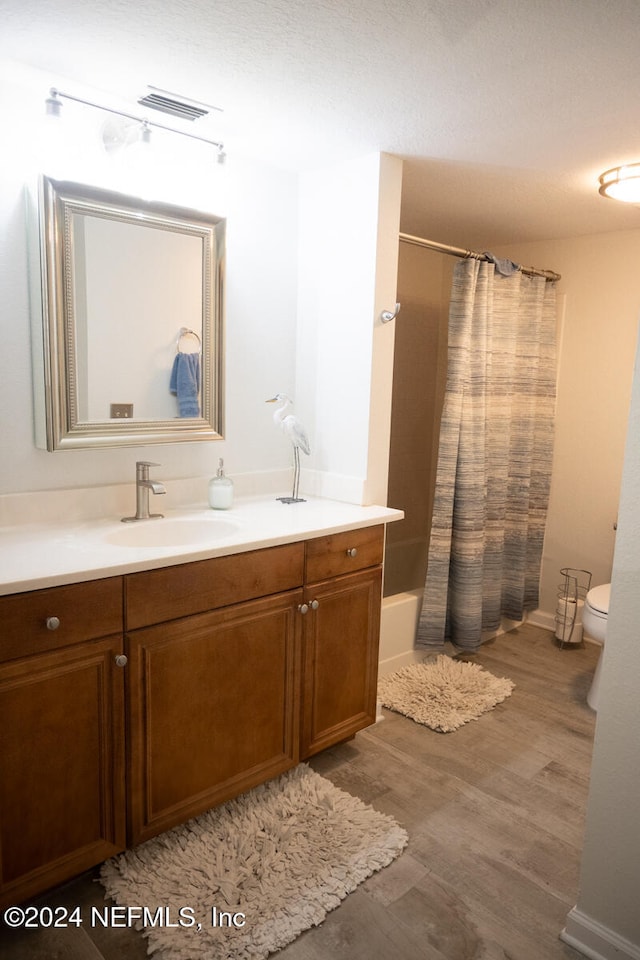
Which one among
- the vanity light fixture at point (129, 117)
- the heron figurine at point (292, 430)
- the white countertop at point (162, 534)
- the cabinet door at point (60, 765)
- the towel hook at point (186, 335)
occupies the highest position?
the vanity light fixture at point (129, 117)

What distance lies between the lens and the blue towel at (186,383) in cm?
224

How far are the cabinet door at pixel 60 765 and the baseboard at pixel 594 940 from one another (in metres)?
1.16

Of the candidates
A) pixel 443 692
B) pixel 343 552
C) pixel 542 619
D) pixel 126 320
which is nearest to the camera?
pixel 126 320

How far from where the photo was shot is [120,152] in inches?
78.7

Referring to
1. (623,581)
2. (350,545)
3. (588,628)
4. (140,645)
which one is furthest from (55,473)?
(588,628)

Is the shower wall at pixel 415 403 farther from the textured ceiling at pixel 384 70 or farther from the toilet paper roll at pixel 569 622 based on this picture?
the textured ceiling at pixel 384 70

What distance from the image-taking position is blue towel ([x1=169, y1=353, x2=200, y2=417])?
2.24 m

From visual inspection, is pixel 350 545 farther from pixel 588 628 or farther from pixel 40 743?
pixel 588 628

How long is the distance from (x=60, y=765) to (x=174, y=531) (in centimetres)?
79

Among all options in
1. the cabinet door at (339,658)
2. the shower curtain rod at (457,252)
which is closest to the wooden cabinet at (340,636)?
the cabinet door at (339,658)

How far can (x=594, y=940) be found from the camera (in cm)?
159

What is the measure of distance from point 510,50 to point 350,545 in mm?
1458

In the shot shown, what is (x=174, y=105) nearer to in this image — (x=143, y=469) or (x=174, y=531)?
(x=143, y=469)

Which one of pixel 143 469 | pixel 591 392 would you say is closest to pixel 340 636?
pixel 143 469
